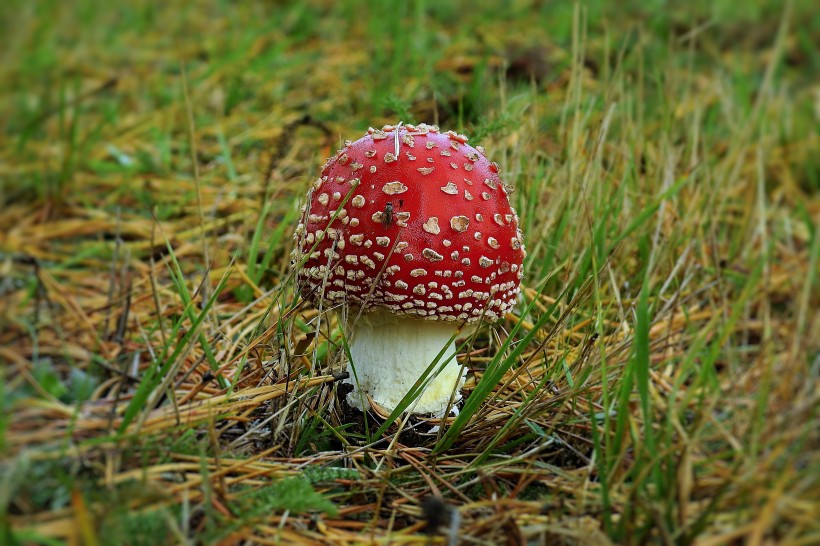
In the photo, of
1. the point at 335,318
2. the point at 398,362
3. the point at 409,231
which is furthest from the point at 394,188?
the point at 335,318

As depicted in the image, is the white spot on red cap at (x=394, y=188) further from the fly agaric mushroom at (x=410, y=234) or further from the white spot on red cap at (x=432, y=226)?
the white spot on red cap at (x=432, y=226)

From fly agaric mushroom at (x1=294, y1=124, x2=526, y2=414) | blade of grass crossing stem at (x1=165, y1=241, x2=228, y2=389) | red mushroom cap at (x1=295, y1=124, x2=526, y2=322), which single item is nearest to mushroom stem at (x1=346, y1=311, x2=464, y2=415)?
fly agaric mushroom at (x1=294, y1=124, x2=526, y2=414)

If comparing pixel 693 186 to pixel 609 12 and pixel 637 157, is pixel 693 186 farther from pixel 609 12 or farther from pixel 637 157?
pixel 609 12

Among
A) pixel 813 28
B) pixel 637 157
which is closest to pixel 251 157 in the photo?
pixel 637 157

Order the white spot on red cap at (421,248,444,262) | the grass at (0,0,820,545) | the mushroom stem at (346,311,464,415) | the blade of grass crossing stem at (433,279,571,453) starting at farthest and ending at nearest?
the mushroom stem at (346,311,464,415)
the white spot on red cap at (421,248,444,262)
the blade of grass crossing stem at (433,279,571,453)
the grass at (0,0,820,545)

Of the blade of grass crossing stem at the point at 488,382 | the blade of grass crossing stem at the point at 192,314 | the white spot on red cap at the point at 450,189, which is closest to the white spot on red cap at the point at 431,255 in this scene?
the white spot on red cap at the point at 450,189

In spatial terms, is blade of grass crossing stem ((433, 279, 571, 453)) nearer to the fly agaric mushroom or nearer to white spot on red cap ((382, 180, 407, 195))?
the fly agaric mushroom

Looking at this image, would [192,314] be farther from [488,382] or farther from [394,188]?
[488,382]
